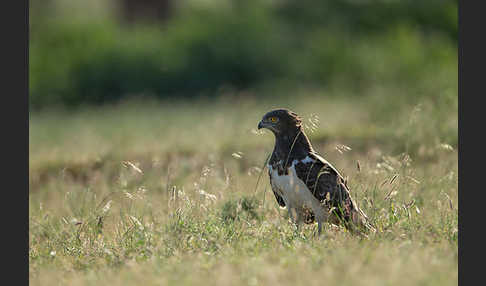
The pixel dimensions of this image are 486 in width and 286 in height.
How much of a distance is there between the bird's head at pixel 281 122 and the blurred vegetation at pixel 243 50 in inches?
465

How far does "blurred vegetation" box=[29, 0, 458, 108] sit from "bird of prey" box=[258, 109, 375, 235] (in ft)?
39.0

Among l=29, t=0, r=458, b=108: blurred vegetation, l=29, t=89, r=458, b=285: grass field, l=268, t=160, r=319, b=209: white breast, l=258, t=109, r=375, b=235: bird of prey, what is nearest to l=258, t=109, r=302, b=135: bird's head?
l=258, t=109, r=375, b=235: bird of prey

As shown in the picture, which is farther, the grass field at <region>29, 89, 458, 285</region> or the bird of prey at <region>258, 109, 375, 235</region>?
the bird of prey at <region>258, 109, 375, 235</region>

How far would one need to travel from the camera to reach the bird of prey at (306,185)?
6.16 metres

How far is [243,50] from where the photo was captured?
20219 mm

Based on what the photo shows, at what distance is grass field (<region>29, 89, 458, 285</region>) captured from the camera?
16.0ft

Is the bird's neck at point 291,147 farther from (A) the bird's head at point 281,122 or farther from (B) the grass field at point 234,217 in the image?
(B) the grass field at point 234,217

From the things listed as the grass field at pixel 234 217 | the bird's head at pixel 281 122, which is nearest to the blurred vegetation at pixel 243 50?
the grass field at pixel 234 217

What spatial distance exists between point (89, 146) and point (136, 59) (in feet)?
27.1

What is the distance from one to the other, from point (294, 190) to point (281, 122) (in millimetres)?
698

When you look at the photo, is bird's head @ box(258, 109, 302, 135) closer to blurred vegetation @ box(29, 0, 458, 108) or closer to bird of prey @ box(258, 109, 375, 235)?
bird of prey @ box(258, 109, 375, 235)

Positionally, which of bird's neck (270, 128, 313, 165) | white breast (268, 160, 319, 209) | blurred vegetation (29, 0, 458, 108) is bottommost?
blurred vegetation (29, 0, 458, 108)

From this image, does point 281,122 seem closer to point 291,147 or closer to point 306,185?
point 291,147

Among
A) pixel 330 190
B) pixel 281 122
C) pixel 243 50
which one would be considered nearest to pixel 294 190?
pixel 330 190
